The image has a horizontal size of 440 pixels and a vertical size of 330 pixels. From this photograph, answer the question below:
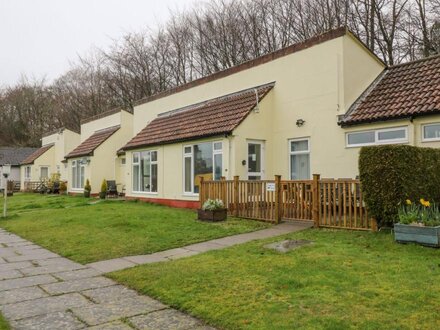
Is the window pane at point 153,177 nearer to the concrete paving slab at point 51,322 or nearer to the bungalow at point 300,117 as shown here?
the bungalow at point 300,117

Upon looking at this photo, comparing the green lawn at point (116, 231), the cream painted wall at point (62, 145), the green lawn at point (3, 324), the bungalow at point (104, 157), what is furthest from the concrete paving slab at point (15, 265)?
the cream painted wall at point (62, 145)

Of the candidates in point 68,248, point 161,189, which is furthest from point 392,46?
point 68,248

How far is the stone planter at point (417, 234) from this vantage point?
681 cm

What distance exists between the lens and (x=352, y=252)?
22.2 feet

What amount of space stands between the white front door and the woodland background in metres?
12.4

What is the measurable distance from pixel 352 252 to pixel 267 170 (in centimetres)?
740

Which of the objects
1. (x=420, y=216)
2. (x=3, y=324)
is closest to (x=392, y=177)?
(x=420, y=216)

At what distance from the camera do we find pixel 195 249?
7965mm

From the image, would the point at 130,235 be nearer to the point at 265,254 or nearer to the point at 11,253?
the point at 11,253

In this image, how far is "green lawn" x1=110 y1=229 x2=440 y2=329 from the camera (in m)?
3.97

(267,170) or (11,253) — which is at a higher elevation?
(267,170)

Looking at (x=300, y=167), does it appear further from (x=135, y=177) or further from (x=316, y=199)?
(x=135, y=177)

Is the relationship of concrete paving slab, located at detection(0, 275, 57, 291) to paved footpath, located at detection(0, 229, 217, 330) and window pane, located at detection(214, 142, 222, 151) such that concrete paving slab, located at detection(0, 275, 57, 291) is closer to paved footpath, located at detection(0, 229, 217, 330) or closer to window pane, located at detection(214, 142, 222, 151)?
paved footpath, located at detection(0, 229, 217, 330)

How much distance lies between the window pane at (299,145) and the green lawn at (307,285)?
19.8 feet
